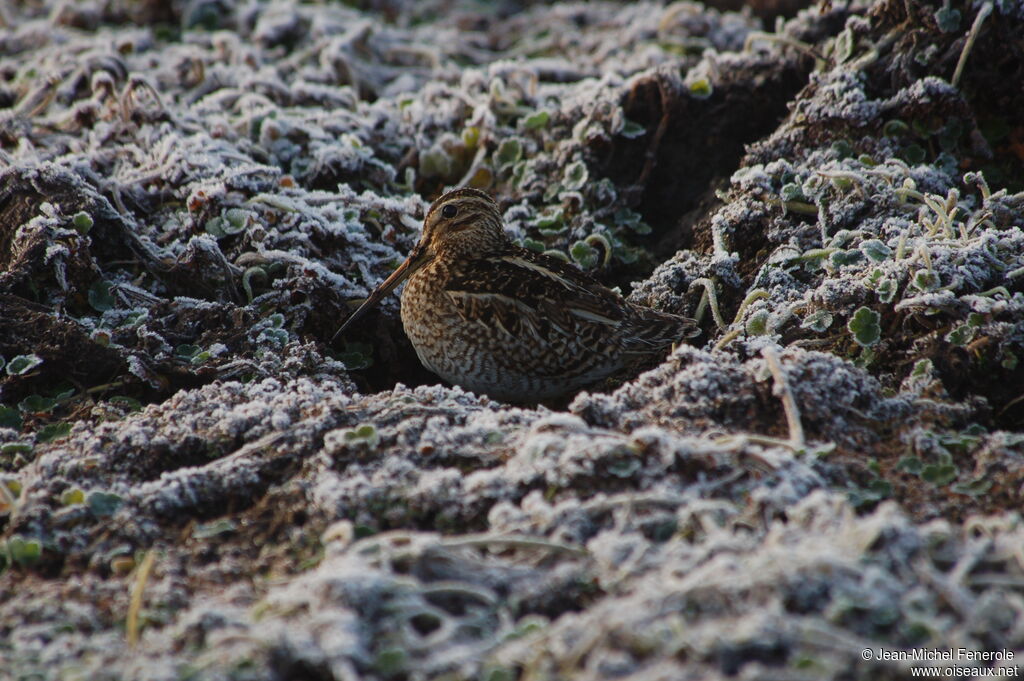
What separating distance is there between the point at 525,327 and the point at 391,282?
74 centimetres

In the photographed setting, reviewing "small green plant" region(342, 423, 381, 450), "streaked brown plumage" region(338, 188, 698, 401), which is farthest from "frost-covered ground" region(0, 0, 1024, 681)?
"streaked brown plumage" region(338, 188, 698, 401)

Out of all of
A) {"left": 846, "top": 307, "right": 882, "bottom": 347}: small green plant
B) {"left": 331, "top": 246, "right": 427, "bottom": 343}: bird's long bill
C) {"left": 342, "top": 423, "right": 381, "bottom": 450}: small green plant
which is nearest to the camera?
{"left": 342, "top": 423, "right": 381, "bottom": 450}: small green plant

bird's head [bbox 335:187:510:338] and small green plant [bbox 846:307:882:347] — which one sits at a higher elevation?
bird's head [bbox 335:187:510:338]

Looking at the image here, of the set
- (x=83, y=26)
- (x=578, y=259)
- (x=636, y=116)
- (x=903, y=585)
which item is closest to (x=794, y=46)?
(x=636, y=116)

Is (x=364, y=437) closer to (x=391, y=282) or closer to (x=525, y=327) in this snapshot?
(x=525, y=327)

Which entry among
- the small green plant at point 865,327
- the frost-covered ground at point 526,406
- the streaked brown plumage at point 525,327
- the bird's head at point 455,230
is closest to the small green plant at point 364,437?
the frost-covered ground at point 526,406

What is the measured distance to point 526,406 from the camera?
475 cm

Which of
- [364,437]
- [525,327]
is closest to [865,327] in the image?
[525,327]

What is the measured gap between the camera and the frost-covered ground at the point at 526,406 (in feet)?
7.89

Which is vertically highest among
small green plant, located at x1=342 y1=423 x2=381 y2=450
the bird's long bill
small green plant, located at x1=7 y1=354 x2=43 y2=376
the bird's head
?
the bird's head

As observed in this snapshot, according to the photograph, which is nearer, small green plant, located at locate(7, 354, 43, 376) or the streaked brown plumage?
small green plant, located at locate(7, 354, 43, 376)

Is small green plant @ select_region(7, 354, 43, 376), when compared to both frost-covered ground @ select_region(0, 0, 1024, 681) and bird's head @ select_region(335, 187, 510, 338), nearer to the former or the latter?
frost-covered ground @ select_region(0, 0, 1024, 681)

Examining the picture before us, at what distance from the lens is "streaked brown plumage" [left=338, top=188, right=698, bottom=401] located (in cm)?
438

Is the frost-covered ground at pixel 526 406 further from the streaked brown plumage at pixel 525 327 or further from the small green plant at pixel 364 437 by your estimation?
the streaked brown plumage at pixel 525 327
